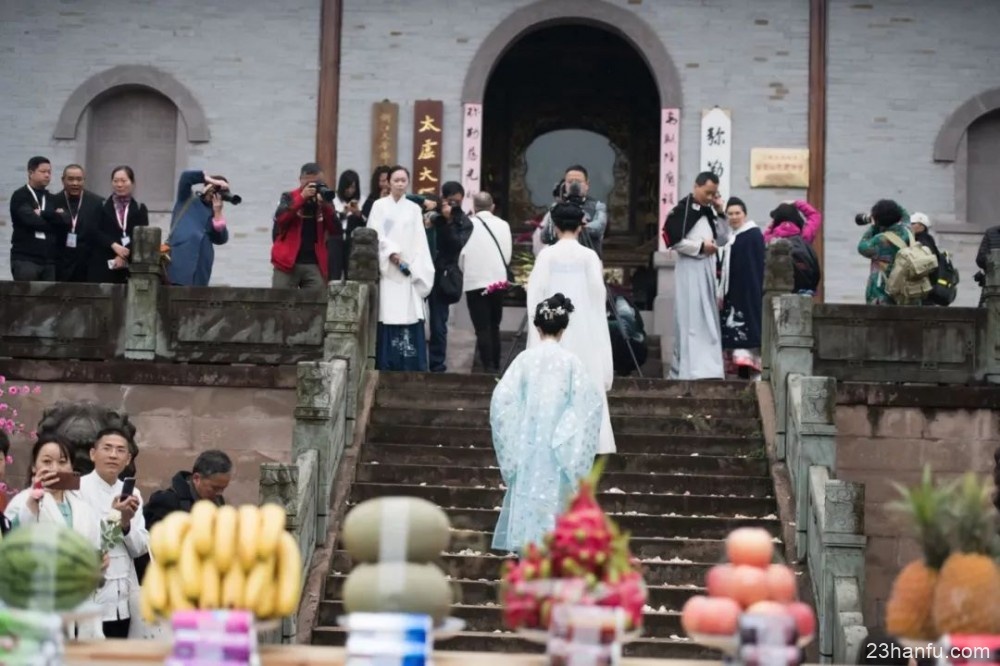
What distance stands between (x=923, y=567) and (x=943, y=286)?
380 inches

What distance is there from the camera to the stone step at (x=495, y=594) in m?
10.3

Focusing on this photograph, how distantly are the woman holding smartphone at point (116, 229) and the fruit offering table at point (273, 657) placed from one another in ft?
30.9

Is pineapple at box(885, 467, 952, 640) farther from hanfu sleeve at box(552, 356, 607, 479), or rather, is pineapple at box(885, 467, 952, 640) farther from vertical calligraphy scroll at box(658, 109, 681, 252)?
vertical calligraphy scroll at box(658, 109, 681, 252)

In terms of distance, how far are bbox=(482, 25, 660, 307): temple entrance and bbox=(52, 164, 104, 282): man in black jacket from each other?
671cm

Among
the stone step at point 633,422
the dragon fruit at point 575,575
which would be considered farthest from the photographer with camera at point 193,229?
the dragon fruit at point 575,575

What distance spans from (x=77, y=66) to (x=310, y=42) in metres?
2.37

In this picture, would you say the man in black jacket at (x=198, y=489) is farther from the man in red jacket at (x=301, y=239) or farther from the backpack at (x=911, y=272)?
the backpack at (x=911, y=272)

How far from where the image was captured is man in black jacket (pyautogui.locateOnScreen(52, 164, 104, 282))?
13.9m

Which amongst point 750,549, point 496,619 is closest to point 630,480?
point 496,619

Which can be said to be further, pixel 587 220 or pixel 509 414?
pixel 587 220

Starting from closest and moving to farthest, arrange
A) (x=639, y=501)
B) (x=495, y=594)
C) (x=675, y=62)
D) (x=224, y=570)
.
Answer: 1. (x=224, y=570)
2. (x=495, y=594)
3. (x=639, y=501)
4. (x=675, y=62)

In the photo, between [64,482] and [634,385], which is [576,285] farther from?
[64,482]

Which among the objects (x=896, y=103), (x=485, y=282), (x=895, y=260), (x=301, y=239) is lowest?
(x=485, y=282)

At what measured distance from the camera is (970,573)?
424cm
